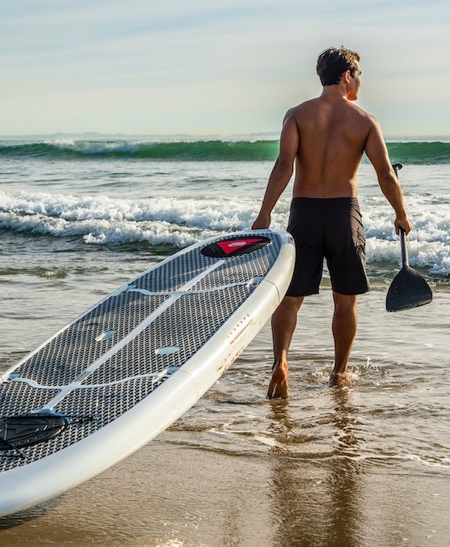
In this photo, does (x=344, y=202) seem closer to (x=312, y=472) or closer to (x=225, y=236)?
(x=225, y=236)

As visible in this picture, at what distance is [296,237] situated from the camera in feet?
16.3

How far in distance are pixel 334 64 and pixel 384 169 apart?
657 mm

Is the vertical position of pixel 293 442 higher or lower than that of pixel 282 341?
lower

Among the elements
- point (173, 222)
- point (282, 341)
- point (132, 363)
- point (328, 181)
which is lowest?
point (173, 222)

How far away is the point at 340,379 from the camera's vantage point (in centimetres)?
516

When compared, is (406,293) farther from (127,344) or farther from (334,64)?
(127,344)

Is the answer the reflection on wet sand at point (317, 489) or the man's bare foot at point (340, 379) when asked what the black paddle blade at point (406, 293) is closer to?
the man's bare foot at point (340, 379)

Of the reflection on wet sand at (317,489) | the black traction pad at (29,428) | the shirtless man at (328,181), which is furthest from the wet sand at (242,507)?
the shirtless man at (328,181)

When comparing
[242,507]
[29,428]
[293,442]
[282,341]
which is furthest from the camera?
[282,341]

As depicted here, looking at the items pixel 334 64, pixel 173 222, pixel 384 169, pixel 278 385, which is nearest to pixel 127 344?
pixel 278 385

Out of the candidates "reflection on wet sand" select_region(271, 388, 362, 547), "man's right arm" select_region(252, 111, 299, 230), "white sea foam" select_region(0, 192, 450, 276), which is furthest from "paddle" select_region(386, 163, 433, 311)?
"white sea foam" select_region(0, 192, 450, 276)

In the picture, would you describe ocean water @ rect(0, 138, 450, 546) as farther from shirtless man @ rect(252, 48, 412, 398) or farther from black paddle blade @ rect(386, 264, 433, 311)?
shirtless man @ rect(252, 48, 412, 398)

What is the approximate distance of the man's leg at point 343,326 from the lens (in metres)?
5.13

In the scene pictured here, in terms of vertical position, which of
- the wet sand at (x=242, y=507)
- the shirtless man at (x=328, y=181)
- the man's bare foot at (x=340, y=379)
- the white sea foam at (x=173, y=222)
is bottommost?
the wet sand at (x=242, y=507)
